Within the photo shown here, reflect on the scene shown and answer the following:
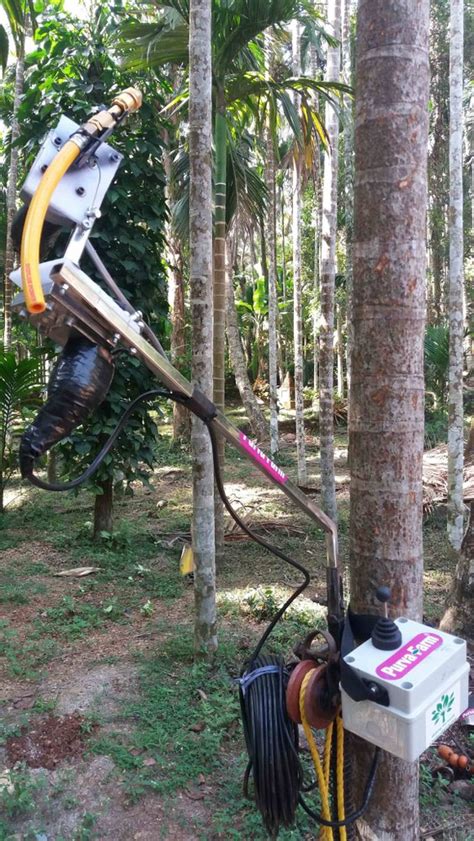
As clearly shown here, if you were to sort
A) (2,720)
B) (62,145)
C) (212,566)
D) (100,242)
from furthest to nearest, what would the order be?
(100,242)
(212,566)
(2,720)
(62,145)

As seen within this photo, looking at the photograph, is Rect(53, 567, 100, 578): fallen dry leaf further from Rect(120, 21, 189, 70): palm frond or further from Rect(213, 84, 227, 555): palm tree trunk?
Rect(120, 21, 189, 70): palm frond

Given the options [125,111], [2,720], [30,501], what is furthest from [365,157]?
[30,501]

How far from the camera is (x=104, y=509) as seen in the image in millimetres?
6066

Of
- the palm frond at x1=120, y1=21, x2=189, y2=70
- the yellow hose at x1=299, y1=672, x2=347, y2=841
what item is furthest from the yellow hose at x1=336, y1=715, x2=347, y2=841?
the palm frond at x1=120, y1=21, x2=189, y2=70

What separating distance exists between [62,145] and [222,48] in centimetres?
442

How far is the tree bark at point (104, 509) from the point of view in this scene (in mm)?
5978

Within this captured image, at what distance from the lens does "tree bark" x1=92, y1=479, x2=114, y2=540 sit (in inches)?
235

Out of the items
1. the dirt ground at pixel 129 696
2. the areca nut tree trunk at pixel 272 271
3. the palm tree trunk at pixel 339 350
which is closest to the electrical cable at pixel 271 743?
the dirt ground at pixel 129 696

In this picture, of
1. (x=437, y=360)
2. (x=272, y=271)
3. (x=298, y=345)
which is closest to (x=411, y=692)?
(x=298, y=345)

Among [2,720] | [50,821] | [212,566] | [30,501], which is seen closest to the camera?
[50,821]

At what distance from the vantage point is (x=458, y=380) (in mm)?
6348

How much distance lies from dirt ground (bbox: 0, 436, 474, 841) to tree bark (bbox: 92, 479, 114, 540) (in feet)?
0.47

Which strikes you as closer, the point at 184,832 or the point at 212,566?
the point at 184,832

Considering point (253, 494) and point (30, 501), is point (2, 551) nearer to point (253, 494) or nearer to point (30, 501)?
point (30, 501)
